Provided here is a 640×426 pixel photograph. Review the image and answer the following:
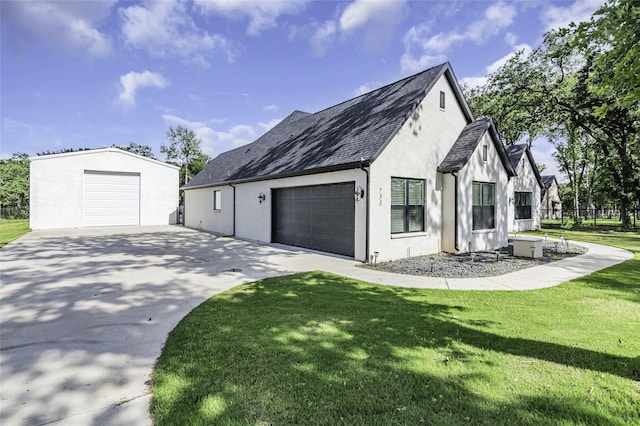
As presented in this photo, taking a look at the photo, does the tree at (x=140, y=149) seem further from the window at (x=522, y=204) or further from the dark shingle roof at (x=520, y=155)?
the window at (x=522, y=204)

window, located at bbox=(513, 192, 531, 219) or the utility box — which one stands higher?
window, located at bbox=(513, 192, 531, 219)

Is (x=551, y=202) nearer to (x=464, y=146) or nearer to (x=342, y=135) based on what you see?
(x=464, y=146)

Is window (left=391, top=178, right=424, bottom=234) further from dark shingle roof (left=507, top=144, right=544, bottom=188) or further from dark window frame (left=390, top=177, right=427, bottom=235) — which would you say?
dark shingle roof (left=507, top=144, right=544, bottom=188)

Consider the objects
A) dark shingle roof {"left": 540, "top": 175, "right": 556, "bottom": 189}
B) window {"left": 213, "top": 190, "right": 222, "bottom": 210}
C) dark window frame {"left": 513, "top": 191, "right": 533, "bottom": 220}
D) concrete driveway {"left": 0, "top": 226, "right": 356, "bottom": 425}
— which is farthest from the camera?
dark shingle roof {"left": 540, "top": 175, "right": 556, "bottom": 189}

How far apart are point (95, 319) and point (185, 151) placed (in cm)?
3959

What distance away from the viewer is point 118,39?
1330 cm

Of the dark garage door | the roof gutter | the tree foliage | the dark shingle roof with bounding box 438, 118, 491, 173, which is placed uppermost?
the tree foliage

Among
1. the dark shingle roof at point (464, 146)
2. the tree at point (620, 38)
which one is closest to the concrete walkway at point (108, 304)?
the dark shingle roof at point (464, 146)

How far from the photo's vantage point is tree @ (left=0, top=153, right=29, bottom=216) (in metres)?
30.6

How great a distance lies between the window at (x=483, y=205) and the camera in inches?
457

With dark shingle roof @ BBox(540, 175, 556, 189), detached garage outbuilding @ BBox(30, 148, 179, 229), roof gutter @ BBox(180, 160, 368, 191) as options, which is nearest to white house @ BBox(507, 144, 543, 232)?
dark shingle roof @ BBox(540, 175, 556, 189)

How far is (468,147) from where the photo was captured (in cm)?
1104

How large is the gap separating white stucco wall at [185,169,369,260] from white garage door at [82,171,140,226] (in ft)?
12.6

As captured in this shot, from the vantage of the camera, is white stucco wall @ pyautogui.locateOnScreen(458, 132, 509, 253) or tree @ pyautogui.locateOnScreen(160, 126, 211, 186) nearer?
white stucco wall @ pyautogui.locateOnScreen(458, 132, 509, 253)
